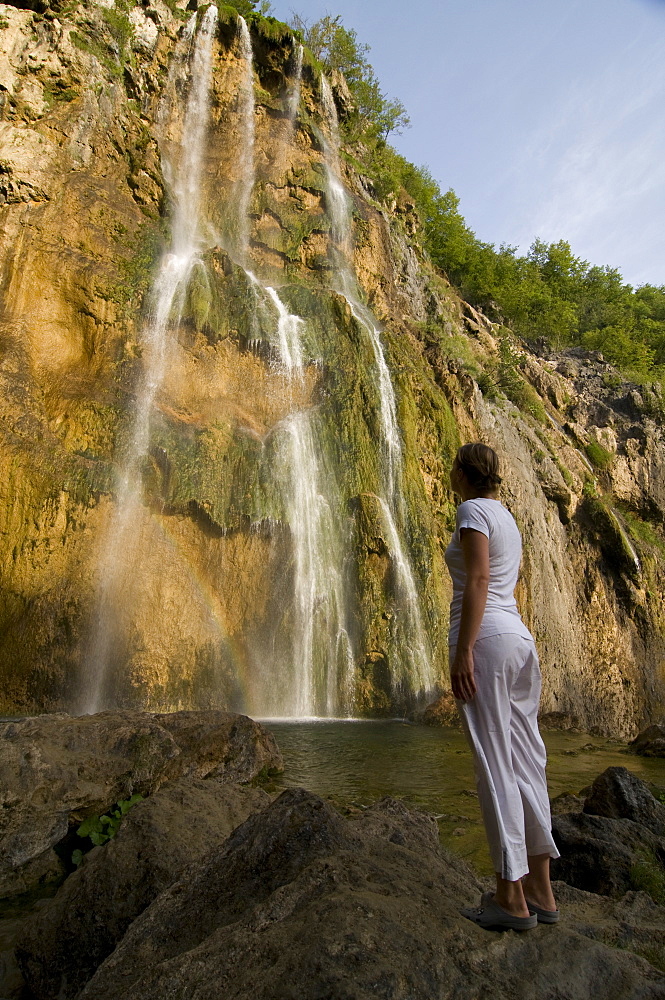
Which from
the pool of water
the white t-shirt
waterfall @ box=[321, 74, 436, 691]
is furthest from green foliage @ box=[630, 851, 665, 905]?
waterfall @ box=[321, 74, 436, 691]

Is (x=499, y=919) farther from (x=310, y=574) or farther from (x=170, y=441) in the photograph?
(x=170, y=441)

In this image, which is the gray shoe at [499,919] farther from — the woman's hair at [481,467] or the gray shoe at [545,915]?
the woman's hair at [481,467]

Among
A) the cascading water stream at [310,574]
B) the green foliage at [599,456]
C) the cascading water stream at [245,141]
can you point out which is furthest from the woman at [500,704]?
the green foliage at [599,456]

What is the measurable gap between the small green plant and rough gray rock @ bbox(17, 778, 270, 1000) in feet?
2.45

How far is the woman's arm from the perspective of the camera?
102 inches

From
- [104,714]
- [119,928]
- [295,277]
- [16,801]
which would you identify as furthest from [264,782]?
[295,277]

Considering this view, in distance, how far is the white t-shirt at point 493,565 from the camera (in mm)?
2691

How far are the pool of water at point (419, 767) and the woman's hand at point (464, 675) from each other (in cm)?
225

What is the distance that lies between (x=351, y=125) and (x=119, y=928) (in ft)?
103

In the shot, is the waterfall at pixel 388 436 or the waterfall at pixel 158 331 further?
the waterfall at pixel 388 436

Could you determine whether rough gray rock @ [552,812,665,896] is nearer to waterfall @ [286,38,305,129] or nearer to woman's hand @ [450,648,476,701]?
woman's hand @ [450,648,476,701]

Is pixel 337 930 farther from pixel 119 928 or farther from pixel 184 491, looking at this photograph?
pixel 184 491

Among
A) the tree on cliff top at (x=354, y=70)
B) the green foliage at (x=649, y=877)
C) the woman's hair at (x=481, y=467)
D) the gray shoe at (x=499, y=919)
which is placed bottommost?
the green foliage at (x=649, y=877)

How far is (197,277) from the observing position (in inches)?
675
